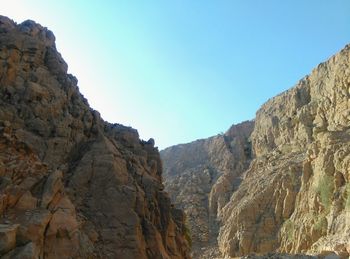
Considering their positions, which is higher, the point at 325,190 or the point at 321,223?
the point at 325,190

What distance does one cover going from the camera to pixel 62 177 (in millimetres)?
18938

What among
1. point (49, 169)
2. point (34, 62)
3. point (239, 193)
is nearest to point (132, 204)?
point (49, 169)

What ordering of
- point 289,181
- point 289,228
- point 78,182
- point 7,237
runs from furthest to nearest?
point 289,181, point 289,228, point 78,182, point 7,237

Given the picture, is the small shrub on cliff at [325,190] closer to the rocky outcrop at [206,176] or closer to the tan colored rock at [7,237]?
the rocky outcrop at [206,176]

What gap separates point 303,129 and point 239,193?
37.6 ft

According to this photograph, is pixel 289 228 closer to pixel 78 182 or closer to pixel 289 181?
pixel 289 181

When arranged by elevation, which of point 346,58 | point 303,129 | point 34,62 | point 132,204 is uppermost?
point 346,58

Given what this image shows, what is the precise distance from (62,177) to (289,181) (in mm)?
39360

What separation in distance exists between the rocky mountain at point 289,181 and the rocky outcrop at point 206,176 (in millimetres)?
177

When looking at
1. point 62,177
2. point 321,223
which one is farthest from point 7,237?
point 321,223

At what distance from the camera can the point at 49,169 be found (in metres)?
18.4

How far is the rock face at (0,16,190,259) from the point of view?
16078mm

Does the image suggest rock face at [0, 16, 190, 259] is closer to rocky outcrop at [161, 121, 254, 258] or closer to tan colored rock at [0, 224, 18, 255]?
tan colored rock at [0, 224, 18, 255]

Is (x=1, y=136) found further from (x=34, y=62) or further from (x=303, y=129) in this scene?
(x=303, y=129)
